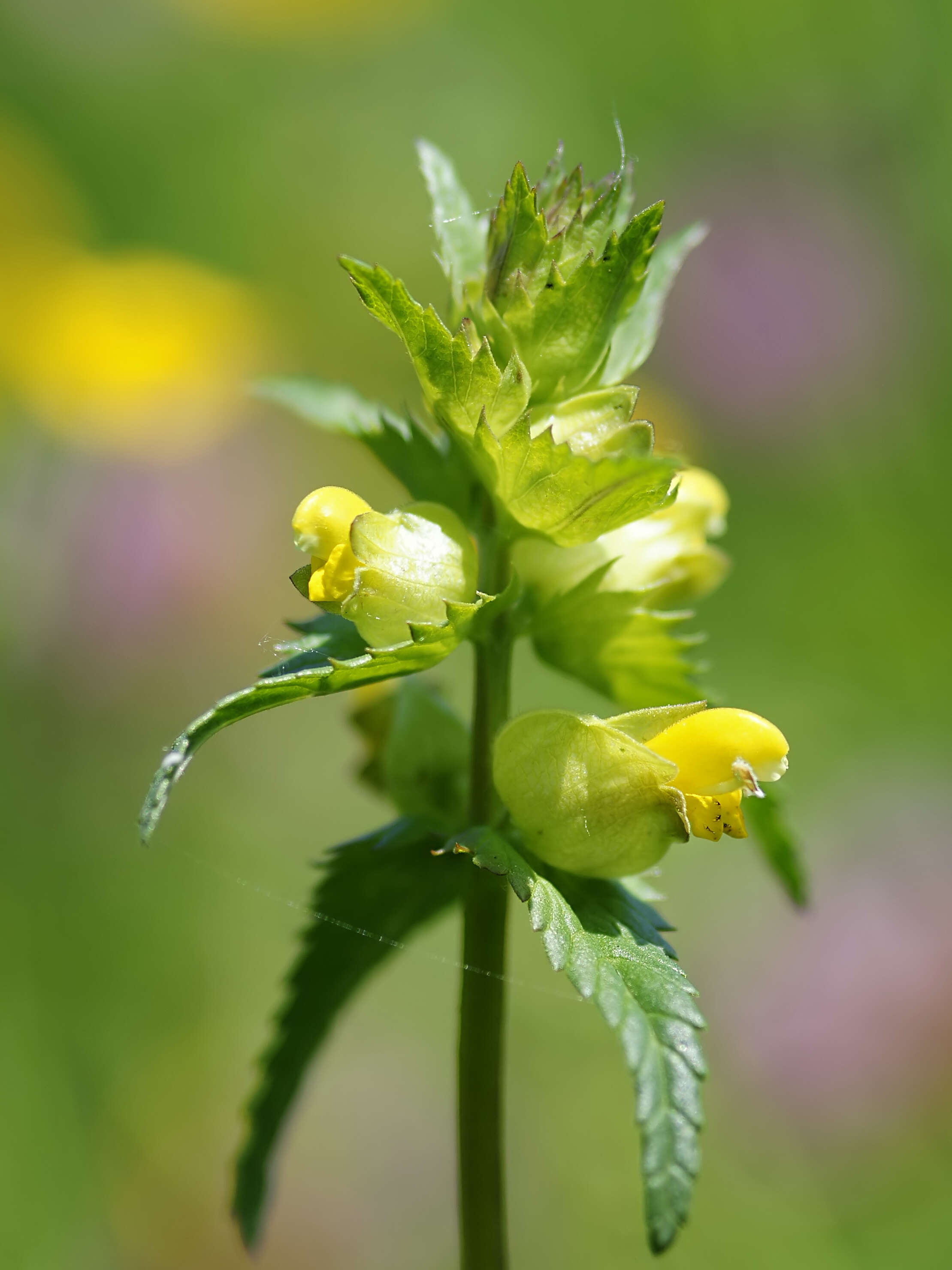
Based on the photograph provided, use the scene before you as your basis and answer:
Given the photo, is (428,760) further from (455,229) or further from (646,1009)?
(455,229)

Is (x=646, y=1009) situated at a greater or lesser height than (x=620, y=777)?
lesser

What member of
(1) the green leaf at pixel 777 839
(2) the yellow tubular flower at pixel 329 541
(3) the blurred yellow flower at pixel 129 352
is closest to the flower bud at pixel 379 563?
(2) the yellow tubular flower at pixel 329 541

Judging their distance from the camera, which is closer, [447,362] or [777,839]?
[447,362]

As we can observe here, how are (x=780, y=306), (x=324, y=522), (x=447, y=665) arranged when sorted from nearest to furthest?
(x=324, y=522) → (x=447, y=665) → (x=780, y=306)

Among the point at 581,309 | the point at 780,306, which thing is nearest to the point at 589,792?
the point at 581,309

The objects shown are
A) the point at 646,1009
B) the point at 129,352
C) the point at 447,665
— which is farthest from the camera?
the point at 129,352

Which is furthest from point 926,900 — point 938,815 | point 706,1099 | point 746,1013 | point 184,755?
point 184,755

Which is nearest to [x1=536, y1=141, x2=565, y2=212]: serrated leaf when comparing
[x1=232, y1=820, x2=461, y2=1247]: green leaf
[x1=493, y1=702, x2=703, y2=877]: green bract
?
[x1=493, y1=702, x2=703, y2=877]: green bract
